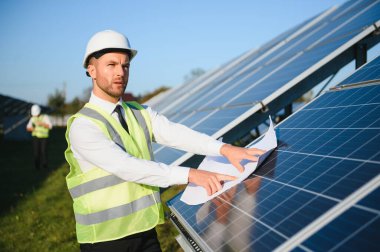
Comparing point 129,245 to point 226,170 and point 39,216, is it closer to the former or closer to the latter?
point 226,170

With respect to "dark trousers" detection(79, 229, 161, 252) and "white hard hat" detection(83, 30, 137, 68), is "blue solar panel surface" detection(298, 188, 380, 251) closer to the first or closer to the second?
"dark trousers" detection(79, 229, 161, 252)

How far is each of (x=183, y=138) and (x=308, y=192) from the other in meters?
1.30

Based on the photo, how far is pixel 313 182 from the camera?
1.89 m

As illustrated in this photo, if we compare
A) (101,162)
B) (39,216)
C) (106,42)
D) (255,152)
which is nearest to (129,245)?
(101,162)

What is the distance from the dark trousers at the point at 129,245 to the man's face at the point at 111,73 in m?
1.16

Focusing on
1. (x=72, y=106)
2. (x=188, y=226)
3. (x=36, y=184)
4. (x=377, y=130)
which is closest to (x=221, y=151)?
(x=188, y=226)

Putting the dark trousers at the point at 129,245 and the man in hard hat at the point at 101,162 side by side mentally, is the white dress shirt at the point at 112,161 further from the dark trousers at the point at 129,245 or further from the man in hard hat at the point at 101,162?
the dark trousers at the point at 129,245

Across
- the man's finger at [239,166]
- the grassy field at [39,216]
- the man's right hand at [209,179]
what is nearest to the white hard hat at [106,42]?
the man's right hand at [209,179]

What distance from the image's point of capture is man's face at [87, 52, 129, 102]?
2.53 meters

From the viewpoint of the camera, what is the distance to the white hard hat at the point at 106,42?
98.9 inches

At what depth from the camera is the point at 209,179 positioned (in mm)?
2197

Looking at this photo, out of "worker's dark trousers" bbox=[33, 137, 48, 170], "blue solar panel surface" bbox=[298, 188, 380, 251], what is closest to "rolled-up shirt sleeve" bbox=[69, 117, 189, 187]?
"blue solar panel surface" bbox=[298, 188, 380, 251]

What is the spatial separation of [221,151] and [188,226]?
2.22 ft

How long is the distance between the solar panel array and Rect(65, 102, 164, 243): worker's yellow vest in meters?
0.33
